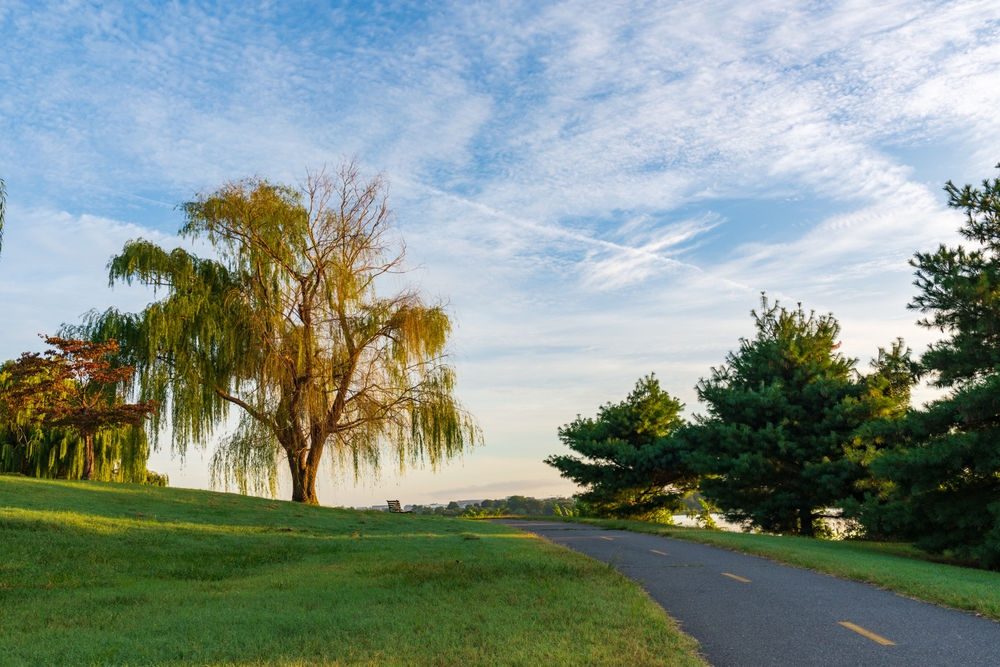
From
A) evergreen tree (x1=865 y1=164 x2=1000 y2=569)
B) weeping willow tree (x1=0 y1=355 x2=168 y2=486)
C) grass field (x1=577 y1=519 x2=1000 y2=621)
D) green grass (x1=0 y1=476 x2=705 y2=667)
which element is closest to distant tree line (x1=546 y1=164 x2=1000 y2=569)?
evergreen tree (x1=865 y1=164 x2=1000 y2=569)

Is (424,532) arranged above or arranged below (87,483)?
below

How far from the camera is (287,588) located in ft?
30.8

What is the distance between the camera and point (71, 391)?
22.4m

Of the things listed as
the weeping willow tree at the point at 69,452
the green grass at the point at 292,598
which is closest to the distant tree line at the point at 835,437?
the green grass at the point at 292,598

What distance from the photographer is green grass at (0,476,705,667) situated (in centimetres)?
608

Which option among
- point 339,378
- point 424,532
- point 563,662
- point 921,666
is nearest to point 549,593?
point 563,662

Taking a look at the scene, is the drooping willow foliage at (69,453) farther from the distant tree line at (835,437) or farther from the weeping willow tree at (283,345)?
the distant tree line at (835,437)

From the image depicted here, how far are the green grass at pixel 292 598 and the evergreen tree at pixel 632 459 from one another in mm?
14324

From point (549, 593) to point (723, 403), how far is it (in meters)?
19.6

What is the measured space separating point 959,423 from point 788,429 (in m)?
8.43

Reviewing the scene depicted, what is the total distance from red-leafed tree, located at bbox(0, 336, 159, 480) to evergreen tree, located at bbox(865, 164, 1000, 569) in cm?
2102

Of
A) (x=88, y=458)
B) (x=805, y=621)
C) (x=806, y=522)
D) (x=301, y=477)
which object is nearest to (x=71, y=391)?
(x=88, y=458)

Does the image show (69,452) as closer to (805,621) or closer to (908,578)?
(805,621)

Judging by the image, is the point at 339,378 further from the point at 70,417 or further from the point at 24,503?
the point at 24,503
